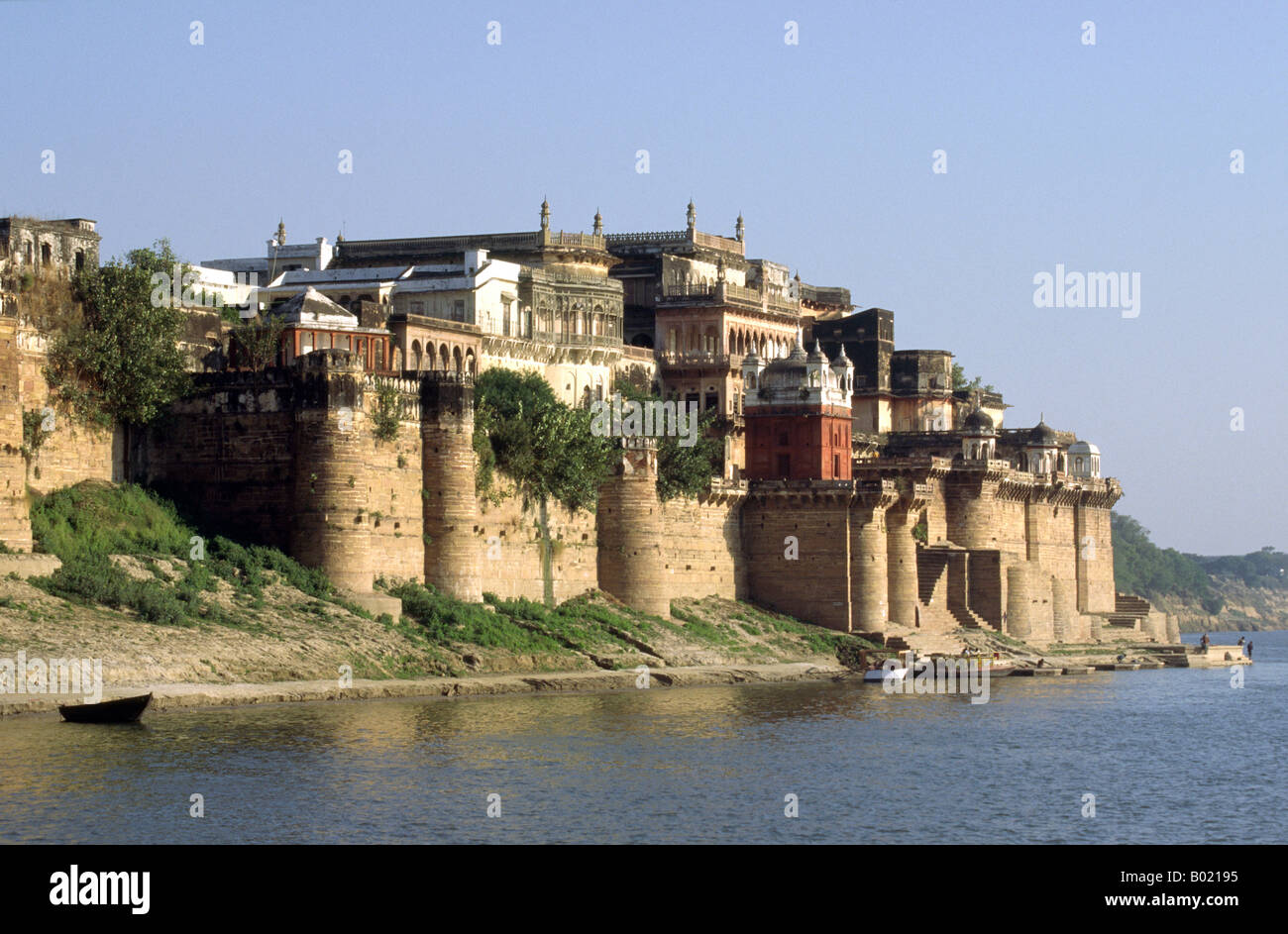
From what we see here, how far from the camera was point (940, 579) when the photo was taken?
87.9 meters

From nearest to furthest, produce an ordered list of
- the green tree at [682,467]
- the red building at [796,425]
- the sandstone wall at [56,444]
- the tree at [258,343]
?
the sandstone wall at [56,444]
the tree at [258,343]
the green tree at [682,467]
the red building at [796,425]

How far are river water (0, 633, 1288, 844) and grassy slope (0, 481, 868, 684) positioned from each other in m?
1.84

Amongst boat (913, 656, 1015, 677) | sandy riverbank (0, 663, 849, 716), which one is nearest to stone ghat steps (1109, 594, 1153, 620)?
Result: boat (913, 656, 1015, 677)

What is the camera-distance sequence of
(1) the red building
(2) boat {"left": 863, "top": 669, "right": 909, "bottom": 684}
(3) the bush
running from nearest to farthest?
(3) the bush, (2) boat {"left": 863, "top": 669, "right": 909, "bottom": 684}, (1) the red building

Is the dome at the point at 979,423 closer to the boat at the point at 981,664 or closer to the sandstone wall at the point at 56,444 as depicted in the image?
the boat at the point at 981,664

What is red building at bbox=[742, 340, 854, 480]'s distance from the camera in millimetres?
86062

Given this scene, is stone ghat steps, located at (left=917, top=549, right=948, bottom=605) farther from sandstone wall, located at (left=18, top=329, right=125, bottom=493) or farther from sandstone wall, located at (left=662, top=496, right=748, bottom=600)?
sandstone wall, located at (left=18, top=329, right=125, bottom=493)

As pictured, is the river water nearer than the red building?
Yes

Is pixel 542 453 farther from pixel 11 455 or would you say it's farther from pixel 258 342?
pixel 11 455

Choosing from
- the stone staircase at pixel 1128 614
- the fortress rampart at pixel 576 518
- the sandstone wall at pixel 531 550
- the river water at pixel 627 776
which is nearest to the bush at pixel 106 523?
the fortress rampart at pixel 576 518

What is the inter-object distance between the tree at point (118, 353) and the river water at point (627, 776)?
1214cm

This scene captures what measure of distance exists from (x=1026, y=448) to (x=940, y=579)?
73.0 ft

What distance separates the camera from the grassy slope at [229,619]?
53.1 m

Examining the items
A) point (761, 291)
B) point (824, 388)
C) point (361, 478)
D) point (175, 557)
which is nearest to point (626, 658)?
point (361, 478)
